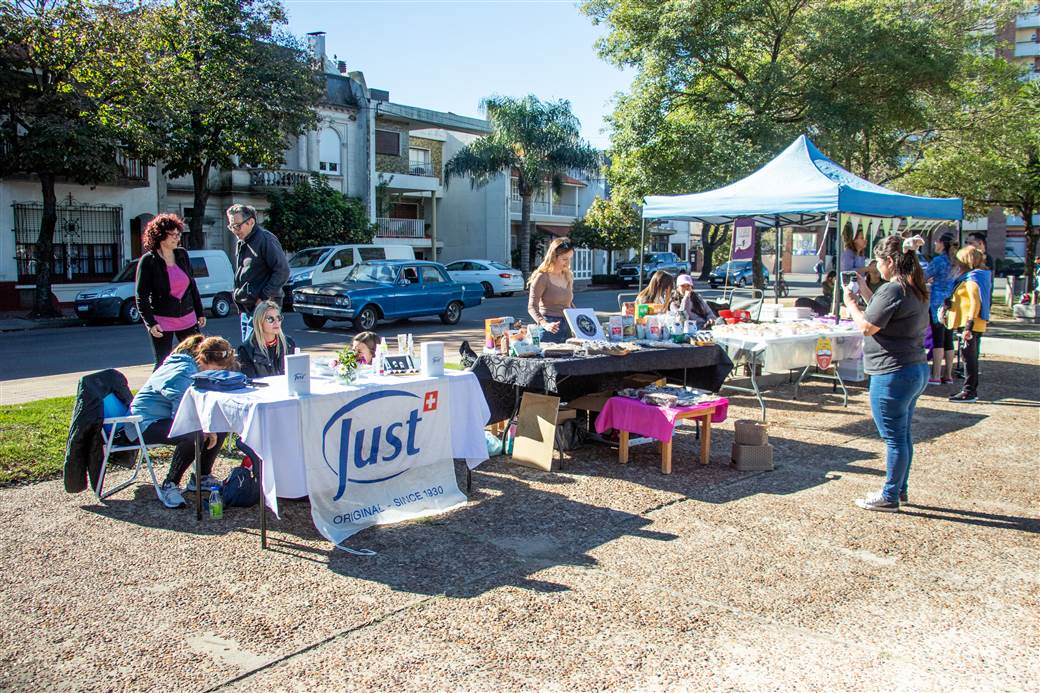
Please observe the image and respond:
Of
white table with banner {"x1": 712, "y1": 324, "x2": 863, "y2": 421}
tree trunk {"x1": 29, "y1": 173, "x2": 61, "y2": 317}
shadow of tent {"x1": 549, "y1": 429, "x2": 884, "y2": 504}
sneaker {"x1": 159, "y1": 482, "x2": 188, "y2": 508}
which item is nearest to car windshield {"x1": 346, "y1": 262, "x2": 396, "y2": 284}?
tree trunk {"x1": 29, "y1": 173, "x2": 61, "y2": 317}

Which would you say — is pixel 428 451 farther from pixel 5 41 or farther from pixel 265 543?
pixel 5 41

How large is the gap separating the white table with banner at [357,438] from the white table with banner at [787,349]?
3998 millimetres

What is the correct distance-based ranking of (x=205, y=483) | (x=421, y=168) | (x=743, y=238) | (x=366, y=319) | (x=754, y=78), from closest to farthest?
(x=205, y=483)
(x=743, y=238)
(x=366, y=319)
(x=754, y=78)
(x=421, y=168)

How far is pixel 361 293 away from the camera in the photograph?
17875mm

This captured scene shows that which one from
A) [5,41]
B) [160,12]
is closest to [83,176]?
[5,41]

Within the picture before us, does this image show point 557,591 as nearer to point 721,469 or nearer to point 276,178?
point 721,469

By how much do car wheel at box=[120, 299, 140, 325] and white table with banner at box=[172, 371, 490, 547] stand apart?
16.2m

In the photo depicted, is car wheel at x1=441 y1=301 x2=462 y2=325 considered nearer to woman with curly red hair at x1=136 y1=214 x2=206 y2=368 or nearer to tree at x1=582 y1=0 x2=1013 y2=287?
tree at x1=582 y1=0 x2=1013 y2=287

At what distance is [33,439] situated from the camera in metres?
7.41

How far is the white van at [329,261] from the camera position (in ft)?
74.0

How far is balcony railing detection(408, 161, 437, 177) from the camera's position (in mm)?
39688

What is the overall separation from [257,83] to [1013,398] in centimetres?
2134

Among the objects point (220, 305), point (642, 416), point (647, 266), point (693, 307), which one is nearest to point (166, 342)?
point (642, 416)

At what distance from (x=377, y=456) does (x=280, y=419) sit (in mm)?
790
